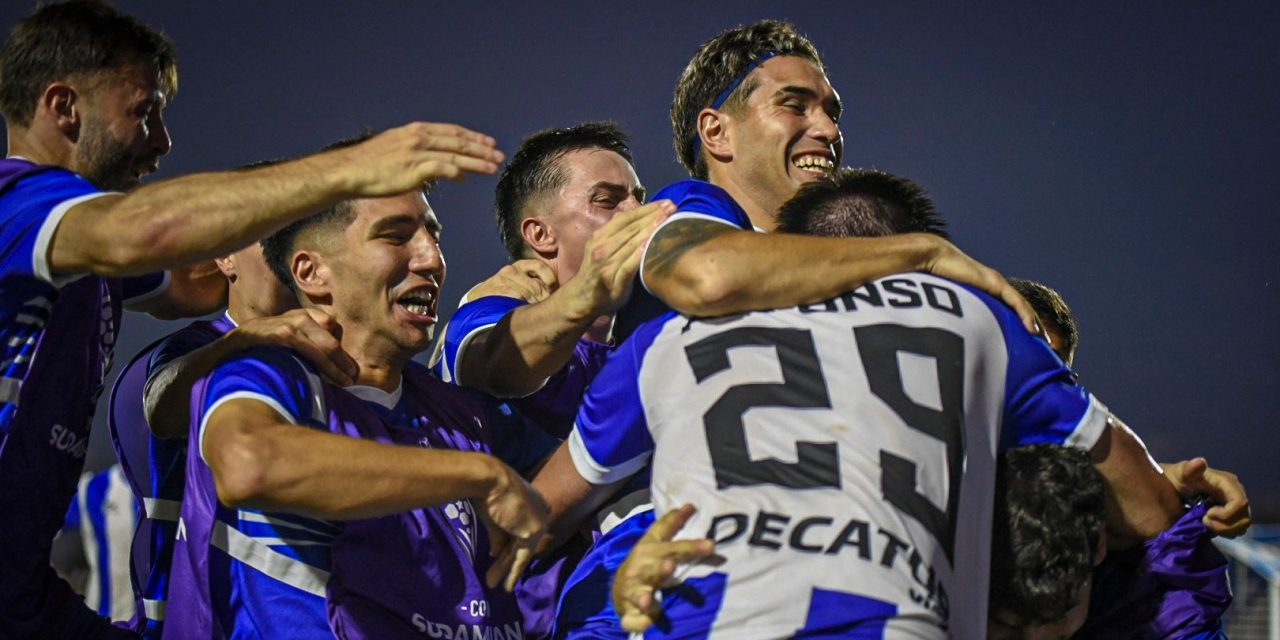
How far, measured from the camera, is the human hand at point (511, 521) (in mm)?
2369

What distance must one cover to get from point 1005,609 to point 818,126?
1.52 metres

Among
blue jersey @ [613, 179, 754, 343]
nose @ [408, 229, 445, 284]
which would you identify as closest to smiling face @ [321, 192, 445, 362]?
nose @ [408, 229, 445, 284]

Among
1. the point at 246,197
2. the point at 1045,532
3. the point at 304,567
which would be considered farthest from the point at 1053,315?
the point at 246,197

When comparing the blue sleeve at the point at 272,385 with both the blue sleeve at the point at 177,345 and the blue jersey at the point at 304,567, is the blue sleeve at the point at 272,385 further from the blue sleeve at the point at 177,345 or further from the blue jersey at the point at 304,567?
the blue sleeve at the point at 177,345

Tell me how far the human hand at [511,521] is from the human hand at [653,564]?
23 centimetres

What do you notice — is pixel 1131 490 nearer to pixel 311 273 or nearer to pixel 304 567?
pixel 304 567

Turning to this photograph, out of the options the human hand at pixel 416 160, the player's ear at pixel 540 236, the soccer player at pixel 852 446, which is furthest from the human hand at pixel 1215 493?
the player's ear at pixel 540 236

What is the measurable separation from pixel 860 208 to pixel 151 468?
193 cm

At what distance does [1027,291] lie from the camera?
3.89m

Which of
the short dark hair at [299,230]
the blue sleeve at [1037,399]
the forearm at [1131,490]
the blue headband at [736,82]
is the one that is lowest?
the forearm at [1131,490]

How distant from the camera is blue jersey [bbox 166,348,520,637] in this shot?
2.55 metres

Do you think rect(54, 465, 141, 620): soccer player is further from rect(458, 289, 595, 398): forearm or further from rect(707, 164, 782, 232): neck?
rect(707, 164, 782, 232): neck

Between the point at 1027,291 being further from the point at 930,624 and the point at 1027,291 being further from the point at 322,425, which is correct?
the point at 322,425

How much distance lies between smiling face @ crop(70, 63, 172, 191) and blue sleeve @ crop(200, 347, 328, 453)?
0.76m
